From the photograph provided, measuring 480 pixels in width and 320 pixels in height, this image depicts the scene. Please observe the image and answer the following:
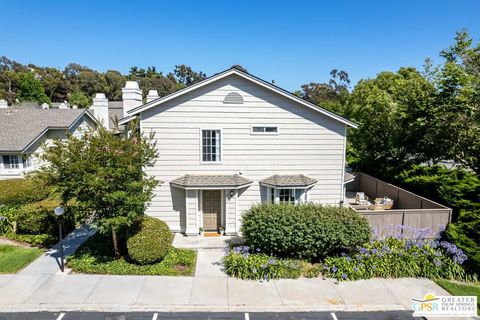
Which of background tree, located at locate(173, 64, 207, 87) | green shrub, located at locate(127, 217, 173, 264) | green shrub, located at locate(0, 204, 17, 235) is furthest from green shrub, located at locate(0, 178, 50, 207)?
background tree, located at locate(173, 64, 207, 87)

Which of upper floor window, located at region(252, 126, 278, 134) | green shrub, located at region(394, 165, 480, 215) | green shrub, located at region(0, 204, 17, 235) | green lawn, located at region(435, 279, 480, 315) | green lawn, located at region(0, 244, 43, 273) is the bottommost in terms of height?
green lawn, located at region(435, 279, 480, 315)

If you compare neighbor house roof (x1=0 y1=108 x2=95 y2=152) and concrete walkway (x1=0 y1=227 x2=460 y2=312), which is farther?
neighbor house roof (x1=0 y1=108 x2=95 y2=152)

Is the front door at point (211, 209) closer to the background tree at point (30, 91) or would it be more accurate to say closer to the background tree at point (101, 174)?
the background tree at point (101, 174)

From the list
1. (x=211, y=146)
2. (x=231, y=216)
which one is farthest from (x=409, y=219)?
(x=211, y=146)

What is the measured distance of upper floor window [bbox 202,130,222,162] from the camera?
13.1 meters

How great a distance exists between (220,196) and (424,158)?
12.3 meters

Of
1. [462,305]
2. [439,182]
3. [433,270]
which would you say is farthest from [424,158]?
[462,305]

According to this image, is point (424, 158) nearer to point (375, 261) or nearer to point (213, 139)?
point (375, 261)

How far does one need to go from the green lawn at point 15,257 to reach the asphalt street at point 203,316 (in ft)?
9.05

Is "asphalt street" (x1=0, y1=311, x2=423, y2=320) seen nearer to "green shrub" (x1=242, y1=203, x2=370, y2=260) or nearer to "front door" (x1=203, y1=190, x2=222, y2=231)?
"green shrub" (x1=242, y1=203, x2=370, y2=260)

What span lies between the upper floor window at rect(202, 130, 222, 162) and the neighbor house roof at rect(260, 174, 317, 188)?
7.73 feet

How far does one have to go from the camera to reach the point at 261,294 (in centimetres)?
891

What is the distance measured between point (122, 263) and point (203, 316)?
4.06 meters

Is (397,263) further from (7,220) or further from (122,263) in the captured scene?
(7,220)
